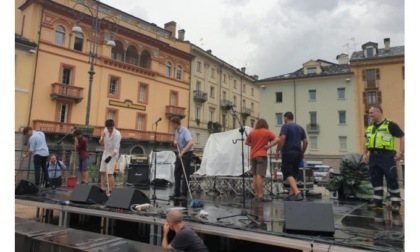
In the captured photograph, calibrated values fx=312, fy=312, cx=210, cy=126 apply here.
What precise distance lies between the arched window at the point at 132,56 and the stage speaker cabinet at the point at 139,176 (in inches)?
932

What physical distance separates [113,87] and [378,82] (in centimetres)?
2849

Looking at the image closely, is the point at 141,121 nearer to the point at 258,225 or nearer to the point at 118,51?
the point at 118,51

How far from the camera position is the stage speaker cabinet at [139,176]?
10.6 meters

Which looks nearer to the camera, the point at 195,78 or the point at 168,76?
the point at 168,76

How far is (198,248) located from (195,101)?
34.9m

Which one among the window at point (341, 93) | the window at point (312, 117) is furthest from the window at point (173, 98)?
the window at point (341, 93)

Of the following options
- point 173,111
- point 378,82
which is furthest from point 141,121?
point 378,82

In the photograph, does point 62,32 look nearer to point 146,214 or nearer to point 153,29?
point 153,29

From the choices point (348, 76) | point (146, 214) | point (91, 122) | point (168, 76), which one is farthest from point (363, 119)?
point (146, 214)

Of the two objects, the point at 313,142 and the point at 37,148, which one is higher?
the point at 313,142

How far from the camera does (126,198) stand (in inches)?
195

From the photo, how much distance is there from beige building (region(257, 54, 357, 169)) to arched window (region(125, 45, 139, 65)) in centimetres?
1656

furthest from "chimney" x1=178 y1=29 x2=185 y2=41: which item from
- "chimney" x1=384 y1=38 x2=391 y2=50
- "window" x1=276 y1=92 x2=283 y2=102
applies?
"chimney" x1=384 y1=38 x2=391 y2=50
